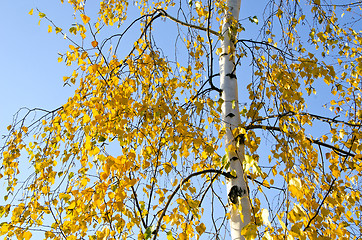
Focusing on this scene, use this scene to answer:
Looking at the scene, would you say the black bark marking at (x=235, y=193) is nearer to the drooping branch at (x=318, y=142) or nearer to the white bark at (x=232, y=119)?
the white bark at (x=232, y=119)

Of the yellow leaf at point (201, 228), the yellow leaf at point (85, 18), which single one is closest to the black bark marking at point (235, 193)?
the yellow leaf at point (201, 228)

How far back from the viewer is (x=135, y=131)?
214cm

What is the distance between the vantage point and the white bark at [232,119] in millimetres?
1968

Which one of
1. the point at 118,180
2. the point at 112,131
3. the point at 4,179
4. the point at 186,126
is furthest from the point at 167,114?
the point at 4,179

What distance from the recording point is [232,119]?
7.64 ft

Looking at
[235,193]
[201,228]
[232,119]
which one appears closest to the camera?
[201,228]

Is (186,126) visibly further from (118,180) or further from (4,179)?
(4,179)

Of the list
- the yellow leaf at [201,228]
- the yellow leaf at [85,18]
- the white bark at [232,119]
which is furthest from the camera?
the yellow leaf at [85,18]

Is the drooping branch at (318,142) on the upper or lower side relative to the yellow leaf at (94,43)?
lower

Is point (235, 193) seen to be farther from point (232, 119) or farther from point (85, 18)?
point (85, 18)

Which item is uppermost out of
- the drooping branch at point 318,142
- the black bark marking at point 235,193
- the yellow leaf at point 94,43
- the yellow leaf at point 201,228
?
the yellow leaf at point 94,43

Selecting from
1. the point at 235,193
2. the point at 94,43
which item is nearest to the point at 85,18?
the point at 94,43

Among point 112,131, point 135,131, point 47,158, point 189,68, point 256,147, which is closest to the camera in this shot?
point 112,131

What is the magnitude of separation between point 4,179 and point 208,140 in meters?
1.69
